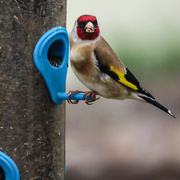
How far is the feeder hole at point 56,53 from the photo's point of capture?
479 cm

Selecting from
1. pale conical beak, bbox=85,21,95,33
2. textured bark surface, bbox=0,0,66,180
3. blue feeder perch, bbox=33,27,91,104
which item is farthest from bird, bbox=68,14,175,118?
textured bark surface, bbox=0,0,66,180

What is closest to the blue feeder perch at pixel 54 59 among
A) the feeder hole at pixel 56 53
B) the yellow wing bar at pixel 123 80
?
the feeder hole at pixel 56 53

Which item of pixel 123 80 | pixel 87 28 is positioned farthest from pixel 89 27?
pixel 123 80

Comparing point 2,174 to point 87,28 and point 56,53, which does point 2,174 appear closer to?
point 56,53

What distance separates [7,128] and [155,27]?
26.5 feet

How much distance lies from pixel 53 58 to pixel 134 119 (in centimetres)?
494

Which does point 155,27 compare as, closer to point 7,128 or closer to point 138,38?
point 138,38

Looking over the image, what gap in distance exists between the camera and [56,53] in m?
4.84

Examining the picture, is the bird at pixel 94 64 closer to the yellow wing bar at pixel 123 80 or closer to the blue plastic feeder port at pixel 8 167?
the yellow wing bar at pixel 123 80

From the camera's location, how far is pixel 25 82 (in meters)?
4.60

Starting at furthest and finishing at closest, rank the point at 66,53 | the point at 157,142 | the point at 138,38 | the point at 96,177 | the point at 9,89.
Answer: the point at 138,38 < the point at 157,142 < the point at 96,177 < the point at 66,53 < the point at 9,89

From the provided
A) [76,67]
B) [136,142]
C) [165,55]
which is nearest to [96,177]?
[136,142]

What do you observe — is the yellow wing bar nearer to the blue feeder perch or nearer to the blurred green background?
the blue feeder perch

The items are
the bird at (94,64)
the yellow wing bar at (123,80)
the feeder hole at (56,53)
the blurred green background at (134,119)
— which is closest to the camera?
the feeder hole at (56,53)
